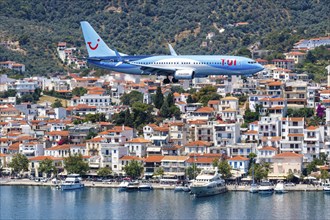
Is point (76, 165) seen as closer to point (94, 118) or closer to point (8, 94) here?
point (94, 118)

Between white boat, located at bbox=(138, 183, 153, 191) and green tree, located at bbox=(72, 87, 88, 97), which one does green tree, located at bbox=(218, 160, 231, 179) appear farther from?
green tree, located at bbox=(72, 87, 88, 97)

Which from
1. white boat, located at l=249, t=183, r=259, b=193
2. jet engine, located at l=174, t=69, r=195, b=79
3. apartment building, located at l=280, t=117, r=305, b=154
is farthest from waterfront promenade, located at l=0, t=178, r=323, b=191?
jet engine, located at l=174, t=69, r=195, b=79

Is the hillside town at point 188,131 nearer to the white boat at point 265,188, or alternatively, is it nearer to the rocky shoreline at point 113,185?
the rocky shoreline at point 113,185

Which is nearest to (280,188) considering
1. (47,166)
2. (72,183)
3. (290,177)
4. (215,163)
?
(290,177)

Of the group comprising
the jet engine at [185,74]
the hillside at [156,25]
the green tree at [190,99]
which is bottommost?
the jet engine at [185,74]

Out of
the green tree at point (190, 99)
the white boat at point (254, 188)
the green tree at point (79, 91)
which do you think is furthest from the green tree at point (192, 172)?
the green tree at point (79, 91)
